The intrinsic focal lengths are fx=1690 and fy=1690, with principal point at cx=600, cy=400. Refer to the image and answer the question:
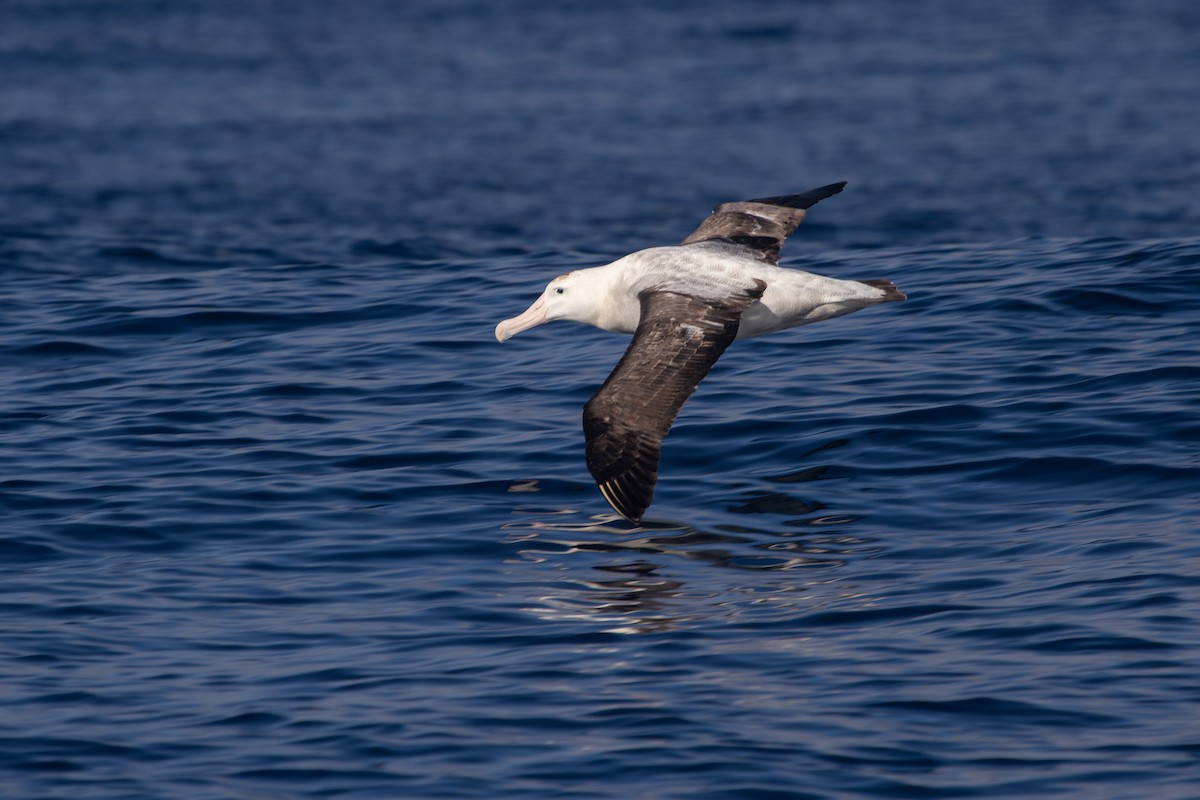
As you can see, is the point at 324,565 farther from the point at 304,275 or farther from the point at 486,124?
the point at 486,124

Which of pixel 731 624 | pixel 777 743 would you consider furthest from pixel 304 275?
pixel 777 743

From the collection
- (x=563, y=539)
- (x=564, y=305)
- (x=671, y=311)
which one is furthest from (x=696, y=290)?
(x=563, y=539)

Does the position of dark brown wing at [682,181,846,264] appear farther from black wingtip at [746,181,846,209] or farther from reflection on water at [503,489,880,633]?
reflection on water at [503,489,880,633]

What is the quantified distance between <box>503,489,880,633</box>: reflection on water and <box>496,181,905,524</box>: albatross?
41cm

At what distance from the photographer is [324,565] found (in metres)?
10.2

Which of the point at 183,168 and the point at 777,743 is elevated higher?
the point at 183,168

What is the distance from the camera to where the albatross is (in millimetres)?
10039

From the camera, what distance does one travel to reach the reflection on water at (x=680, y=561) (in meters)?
9.41

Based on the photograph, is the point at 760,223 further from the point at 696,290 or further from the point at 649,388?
the point at 649,388

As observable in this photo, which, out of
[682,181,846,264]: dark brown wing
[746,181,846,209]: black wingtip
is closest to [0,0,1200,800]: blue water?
[682,181,846,264]: dark brown wing

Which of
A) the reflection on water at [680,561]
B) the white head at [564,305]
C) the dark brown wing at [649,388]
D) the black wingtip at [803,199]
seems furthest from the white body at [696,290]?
the black wingtip at [803,199]

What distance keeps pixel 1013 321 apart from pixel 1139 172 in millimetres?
17744

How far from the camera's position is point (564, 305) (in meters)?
→ 12.6

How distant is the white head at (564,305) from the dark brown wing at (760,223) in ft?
4.06
